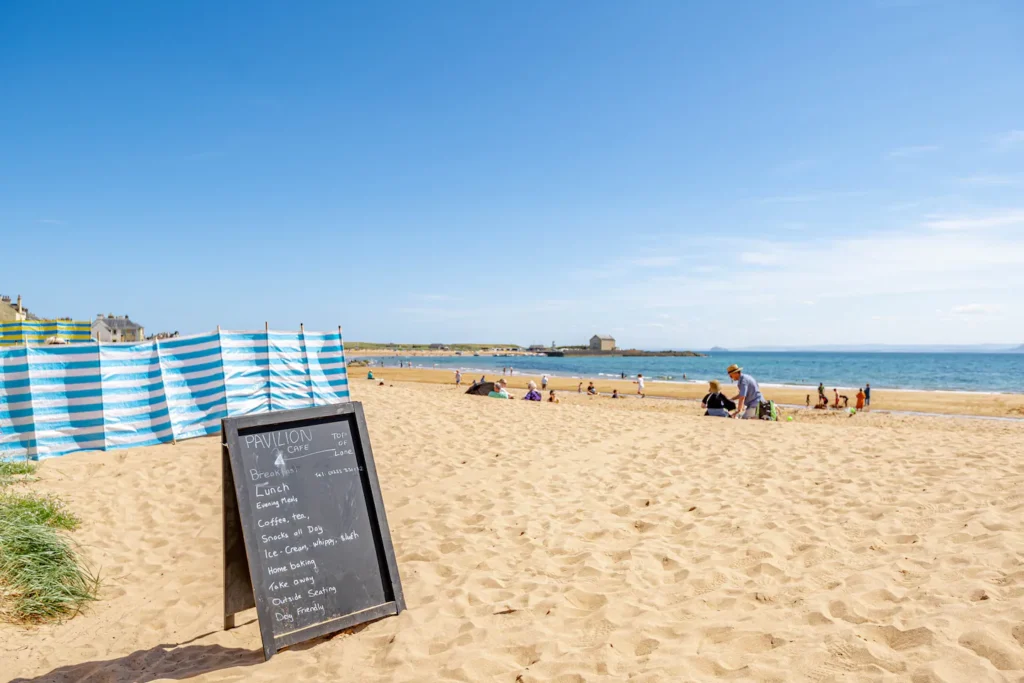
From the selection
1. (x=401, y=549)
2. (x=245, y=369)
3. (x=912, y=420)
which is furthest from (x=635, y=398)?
(x=401, y=549)

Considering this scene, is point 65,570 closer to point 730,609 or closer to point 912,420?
point 730,609

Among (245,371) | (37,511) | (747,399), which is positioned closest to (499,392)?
(747,399)

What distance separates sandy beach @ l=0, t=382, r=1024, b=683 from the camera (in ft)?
9.68

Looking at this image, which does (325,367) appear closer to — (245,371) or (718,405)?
(245,371)

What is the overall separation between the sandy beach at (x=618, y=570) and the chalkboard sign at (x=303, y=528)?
8.2 inches

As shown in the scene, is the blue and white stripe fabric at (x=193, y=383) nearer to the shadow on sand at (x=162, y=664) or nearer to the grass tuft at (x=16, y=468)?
the grass tuft at (x=16, y=468)

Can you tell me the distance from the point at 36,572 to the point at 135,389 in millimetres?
5642

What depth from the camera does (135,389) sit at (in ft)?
30.4

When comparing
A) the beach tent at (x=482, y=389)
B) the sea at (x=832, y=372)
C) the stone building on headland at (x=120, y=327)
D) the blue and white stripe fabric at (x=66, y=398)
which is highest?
the stone building on headland at (x=120, y=327)

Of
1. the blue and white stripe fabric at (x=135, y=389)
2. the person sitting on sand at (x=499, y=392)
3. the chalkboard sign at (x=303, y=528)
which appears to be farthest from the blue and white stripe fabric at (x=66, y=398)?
the person sitting on sand at (x=499, y=392)

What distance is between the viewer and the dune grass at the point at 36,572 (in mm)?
4125

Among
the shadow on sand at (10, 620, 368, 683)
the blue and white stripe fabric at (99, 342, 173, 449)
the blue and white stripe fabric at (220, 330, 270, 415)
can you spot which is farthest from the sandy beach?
the blue and white stripe fabric at (220, 330, 270, 415)

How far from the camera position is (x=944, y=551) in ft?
13.1

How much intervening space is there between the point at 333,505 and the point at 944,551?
4.47 meters
